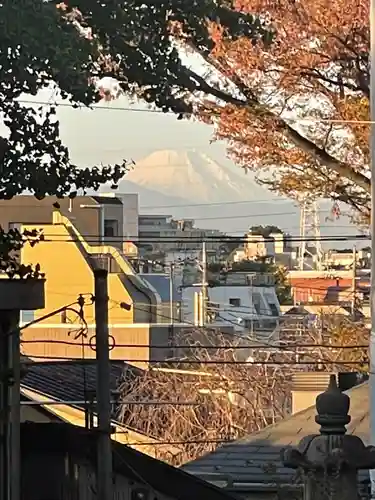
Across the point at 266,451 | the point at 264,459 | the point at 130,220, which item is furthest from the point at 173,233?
the point at 264,459

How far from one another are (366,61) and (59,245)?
9.60m

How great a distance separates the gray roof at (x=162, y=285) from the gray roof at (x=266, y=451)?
9.57 metres

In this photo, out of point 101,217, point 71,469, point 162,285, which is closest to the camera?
point 71,469

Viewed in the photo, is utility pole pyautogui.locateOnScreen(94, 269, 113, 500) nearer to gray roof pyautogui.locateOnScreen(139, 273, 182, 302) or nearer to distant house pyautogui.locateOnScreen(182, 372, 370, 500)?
distant house pyautogui.locateOnScreen(182, 372, 370, 500)

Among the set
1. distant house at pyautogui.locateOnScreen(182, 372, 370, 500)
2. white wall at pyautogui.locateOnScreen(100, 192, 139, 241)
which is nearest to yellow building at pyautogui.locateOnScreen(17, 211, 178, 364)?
white wall at pyautogui.locateOnScreen(100, 192, 139, 241)

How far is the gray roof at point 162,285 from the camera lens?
1800cm

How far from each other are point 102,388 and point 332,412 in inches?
48.3

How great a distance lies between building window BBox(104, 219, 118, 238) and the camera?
15.0m

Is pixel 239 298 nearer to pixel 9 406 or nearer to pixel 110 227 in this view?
pixel 110 227

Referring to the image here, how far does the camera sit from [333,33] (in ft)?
22.4

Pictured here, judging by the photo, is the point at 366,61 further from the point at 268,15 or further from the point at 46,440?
the point at 46,440

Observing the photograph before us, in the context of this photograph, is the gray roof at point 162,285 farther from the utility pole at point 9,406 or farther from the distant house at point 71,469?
the utility pole at point 9,406

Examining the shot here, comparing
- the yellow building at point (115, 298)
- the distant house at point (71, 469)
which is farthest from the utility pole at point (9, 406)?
the yellow building at point (115, 298)

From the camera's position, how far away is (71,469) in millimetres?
4402
